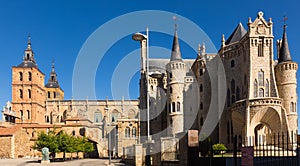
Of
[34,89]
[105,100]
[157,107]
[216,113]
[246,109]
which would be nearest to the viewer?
[246,109]

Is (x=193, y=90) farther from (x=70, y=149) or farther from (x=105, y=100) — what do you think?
(x=105, y=100)

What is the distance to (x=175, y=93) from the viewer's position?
4881 centimetres

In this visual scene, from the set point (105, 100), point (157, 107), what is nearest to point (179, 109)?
point (157, 107)

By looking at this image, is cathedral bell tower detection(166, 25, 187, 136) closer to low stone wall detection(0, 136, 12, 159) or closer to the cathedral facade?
the cathedral facade

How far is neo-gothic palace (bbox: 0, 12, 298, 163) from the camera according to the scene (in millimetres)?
35531

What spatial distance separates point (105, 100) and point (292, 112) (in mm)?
56547

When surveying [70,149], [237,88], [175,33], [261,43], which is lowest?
[70,149]

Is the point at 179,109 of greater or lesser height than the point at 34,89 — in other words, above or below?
below

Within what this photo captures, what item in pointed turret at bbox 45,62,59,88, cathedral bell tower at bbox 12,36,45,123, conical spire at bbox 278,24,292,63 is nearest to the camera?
conical spire at bbox 278,24,292,63

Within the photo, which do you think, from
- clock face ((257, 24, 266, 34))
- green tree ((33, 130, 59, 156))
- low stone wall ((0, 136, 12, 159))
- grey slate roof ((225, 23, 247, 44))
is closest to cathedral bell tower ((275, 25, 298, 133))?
clock face ((257, 24, 266, 34))

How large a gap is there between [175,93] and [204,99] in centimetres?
491

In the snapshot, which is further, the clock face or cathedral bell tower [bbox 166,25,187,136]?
cathedral bell tower [bbox 166,25,187,136]

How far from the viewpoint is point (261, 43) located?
3775cm

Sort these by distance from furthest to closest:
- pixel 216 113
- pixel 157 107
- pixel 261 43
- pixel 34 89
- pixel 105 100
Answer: pixel 105 100 < pixel 34 89 < pixel 157 107 < pixel 216 113 < pixel 261 43
